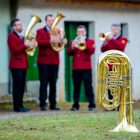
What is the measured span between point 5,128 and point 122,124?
1.93m

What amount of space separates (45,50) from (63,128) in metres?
4.09

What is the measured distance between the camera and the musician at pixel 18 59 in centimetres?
1309

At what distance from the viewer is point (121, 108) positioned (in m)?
9.11

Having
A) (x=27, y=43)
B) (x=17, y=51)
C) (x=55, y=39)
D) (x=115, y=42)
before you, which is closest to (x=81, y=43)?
(x=55, y=39)

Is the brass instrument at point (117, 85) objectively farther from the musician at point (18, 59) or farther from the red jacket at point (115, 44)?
the red jacket at point (115, 44)

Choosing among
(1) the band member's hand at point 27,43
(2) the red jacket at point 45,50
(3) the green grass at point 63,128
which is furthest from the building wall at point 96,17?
(3) the green grass at point 63,128

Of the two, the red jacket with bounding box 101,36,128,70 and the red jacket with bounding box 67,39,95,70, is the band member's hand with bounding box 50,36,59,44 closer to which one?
the red jacket with bounding box 67,39,95,70

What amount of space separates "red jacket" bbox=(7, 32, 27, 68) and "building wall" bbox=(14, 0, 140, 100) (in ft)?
8.47

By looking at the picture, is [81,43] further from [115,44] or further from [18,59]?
[18,59]

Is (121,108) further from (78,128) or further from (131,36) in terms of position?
(131,36)

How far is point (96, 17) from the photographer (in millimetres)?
17328

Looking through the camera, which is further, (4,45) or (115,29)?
(4,45)

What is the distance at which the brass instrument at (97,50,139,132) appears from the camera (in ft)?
29.8

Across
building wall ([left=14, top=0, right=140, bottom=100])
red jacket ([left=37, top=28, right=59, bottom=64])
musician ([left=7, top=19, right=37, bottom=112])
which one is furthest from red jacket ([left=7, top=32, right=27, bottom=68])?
building wall ([left=14, top=0, right=140, bottom=100])
